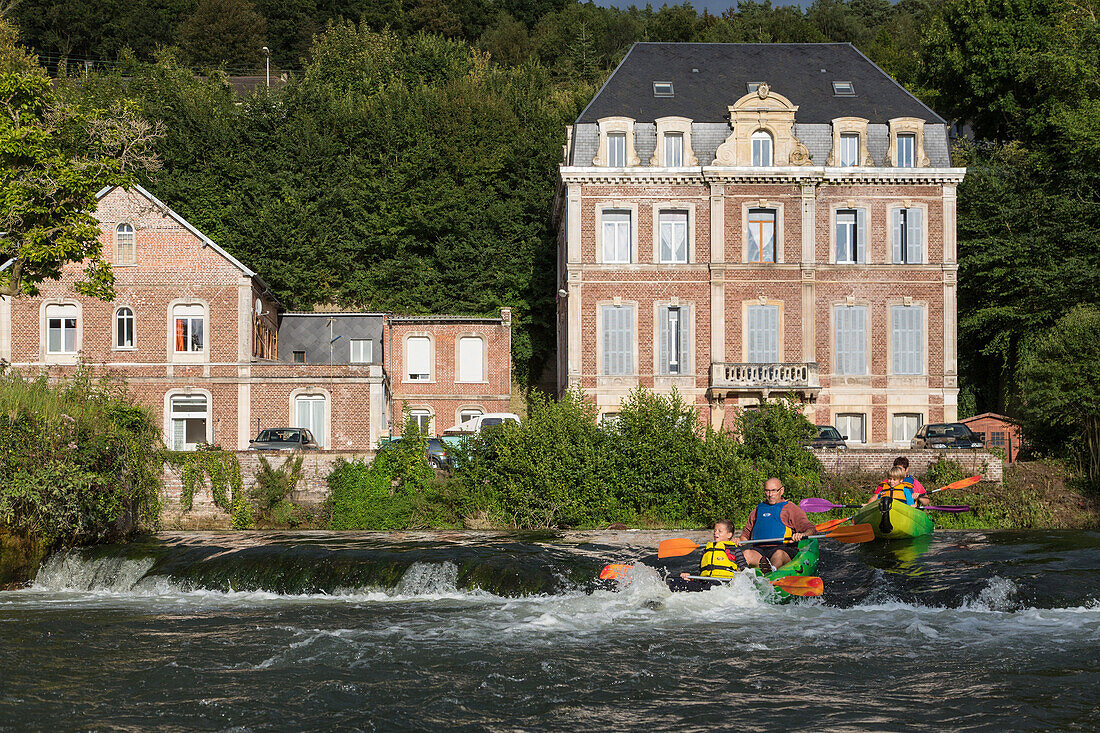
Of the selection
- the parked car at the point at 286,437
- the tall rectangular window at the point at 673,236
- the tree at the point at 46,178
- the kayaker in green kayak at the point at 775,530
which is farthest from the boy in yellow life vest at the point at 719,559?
the tall rectangular window at the point at 673,236

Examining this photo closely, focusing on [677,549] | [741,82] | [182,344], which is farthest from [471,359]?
[677,549]

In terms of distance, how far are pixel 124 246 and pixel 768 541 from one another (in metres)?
26.5

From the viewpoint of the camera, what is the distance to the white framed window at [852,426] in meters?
33.9

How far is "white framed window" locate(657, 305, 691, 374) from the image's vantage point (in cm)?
3431

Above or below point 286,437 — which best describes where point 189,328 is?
above

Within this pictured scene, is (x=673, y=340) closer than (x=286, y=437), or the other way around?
(x=286, y=437)

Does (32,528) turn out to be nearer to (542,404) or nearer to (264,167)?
(542,404)

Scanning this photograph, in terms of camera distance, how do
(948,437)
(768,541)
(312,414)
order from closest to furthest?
(768,541) → (948,437) → (312,414)

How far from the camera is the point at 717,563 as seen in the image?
1570 cm

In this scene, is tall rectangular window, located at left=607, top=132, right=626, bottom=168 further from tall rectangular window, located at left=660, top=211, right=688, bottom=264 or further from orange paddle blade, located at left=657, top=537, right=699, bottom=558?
orange paddle blade, located at left=657, top=537, right=699, bottom=558

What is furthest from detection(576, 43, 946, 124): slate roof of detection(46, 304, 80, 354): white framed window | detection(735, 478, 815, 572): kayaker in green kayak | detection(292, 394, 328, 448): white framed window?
detection(735, 478, 815, 572): kayaker in green kayak

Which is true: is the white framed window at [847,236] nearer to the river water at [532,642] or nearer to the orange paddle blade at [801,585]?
the river water at [532,642]

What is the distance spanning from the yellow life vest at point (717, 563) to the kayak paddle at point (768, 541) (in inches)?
38.2

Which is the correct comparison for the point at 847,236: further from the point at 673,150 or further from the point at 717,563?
the point at 717,563
